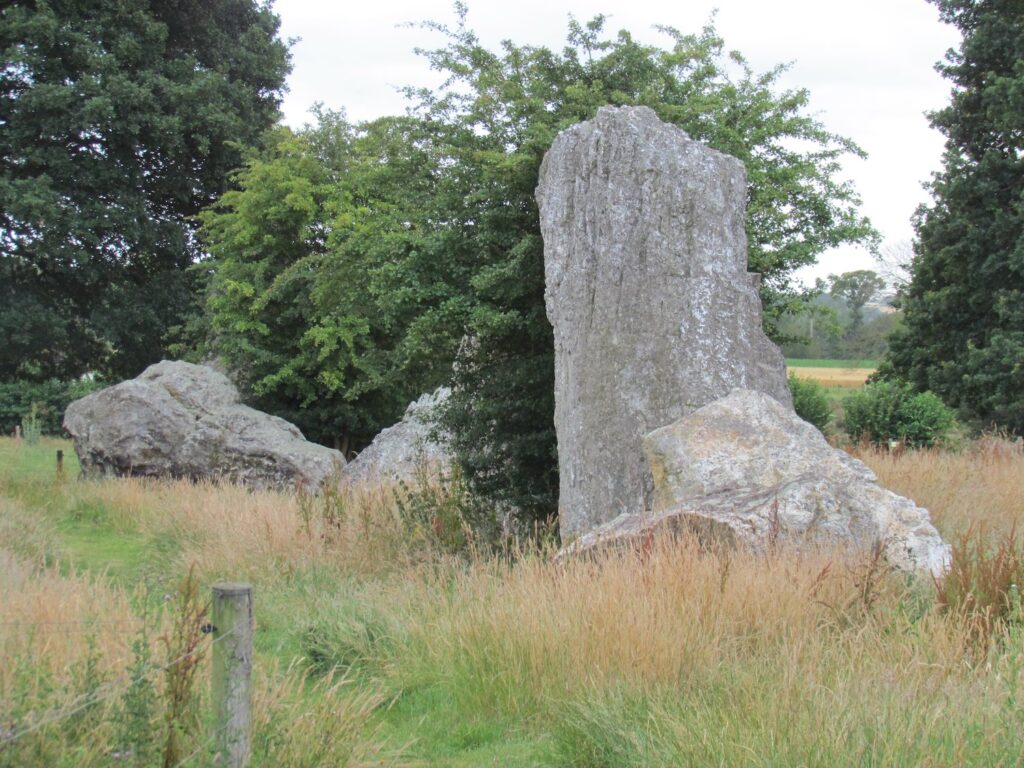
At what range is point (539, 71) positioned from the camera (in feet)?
38.3

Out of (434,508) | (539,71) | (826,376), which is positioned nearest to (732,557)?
(434,508)

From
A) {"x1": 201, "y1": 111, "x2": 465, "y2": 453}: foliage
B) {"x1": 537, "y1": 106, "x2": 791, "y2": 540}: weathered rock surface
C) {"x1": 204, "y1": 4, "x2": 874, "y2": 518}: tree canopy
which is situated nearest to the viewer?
{"x1": 537, "y1": 106, "x2": 791, "y2": 540}: weathered rock surface

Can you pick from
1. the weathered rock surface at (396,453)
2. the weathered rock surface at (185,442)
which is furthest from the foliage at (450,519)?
the weathered rock surface at (185,442)

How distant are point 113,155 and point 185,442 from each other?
9.90 meters

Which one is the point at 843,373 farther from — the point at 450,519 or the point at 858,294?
the point at 450,519

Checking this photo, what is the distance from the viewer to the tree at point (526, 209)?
34.6 feet

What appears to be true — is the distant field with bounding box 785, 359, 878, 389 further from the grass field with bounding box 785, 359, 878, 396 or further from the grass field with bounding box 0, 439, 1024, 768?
the grass field with bounding box 0, 439, 1024, 768

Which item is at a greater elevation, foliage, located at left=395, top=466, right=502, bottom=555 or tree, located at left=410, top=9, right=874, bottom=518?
tree, located at left=410, top=9, right=874, bottom=518

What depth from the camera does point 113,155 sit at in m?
23.0

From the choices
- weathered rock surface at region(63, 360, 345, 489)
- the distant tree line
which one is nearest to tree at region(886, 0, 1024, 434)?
the distant tree line

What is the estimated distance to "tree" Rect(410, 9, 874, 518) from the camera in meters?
10.6

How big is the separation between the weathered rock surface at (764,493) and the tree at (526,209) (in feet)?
10.5

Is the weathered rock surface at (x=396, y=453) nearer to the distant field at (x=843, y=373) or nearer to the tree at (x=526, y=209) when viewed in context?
the tree at (x=526, y=209)

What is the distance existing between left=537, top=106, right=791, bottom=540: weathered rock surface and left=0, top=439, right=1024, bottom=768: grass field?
61.9 inches
